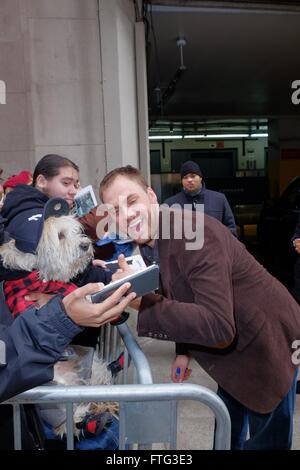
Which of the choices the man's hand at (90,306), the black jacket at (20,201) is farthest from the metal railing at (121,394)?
the black jacket at (20,201)

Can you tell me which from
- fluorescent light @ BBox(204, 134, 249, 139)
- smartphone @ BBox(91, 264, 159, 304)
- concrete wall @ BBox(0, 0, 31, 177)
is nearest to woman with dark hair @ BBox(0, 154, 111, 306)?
smartphone @ BBox(91, 264, 159, 304)

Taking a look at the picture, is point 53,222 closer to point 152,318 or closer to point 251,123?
point 152,318

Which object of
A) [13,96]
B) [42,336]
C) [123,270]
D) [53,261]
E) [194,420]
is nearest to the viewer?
[42,336]

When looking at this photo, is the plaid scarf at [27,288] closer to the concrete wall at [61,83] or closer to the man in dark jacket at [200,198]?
the concrete wall at [61,83]

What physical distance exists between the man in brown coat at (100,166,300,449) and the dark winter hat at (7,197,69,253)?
0.60ft

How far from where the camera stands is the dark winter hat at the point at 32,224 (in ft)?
4.69

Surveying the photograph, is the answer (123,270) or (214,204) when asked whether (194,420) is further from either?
(214,204)

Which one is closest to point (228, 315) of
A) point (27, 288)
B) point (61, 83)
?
point (27, 288)

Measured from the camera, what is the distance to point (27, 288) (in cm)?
145

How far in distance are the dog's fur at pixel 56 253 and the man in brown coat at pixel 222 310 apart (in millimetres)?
175

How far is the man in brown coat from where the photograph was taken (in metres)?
1.25

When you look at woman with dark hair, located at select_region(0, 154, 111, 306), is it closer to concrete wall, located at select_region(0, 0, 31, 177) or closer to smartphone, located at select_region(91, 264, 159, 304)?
smartphone, located at select_region(91, 264, 159, 304)

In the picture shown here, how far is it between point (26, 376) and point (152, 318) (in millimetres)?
462

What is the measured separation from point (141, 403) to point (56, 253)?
1.93 feet
